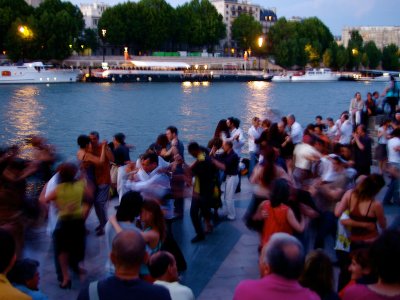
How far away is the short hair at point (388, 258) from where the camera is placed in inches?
126

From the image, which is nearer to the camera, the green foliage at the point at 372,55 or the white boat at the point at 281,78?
the white boat at the point at 281,78

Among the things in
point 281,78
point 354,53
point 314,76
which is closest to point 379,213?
point 281,78

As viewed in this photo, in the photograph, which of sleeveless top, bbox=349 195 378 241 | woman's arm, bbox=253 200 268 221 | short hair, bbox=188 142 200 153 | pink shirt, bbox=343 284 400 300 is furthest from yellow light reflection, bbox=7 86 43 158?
pink shirt, bbox=343 284 400 300

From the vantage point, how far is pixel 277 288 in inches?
128

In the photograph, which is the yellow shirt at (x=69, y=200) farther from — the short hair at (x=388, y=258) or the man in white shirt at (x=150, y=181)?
the short hair at (x=388, y=258)

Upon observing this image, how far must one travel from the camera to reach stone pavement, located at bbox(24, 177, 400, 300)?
6.42 metres

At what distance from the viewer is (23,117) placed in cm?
4153

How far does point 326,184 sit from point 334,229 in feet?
1.99

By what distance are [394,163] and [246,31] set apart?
117828mm

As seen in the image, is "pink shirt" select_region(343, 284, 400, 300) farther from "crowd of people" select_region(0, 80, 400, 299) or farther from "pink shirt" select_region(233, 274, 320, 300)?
"pink shirt" select_region(233, 274, 320, 300)

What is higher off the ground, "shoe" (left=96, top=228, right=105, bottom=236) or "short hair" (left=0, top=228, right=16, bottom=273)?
"short hair" (left=0, top=228, right=16, bottom=273)

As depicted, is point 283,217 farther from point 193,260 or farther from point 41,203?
point 41,203

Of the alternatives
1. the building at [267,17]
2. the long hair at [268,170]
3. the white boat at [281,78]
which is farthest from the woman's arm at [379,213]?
the building at [267,17]

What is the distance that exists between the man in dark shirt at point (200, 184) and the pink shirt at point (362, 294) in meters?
4.52
